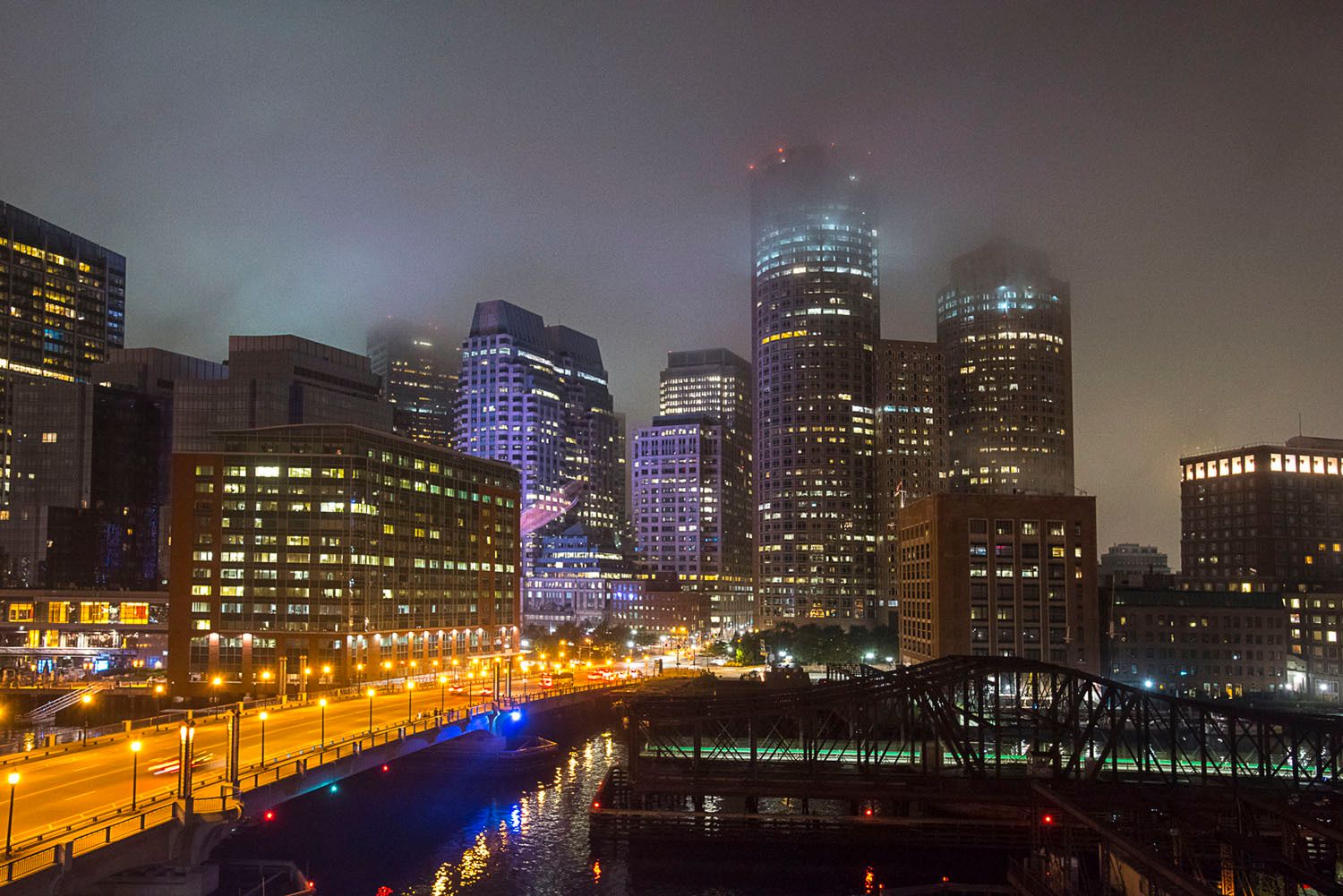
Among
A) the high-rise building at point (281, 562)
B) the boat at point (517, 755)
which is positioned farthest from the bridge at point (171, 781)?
the high-rise building at point (281, 562)

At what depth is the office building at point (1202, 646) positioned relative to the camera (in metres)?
178

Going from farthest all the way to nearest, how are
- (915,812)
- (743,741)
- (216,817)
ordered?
(743,741) → (915,812) → (216,817)

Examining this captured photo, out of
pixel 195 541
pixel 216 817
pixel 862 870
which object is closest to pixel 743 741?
pixel 862 870

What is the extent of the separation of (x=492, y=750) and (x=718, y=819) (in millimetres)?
40902

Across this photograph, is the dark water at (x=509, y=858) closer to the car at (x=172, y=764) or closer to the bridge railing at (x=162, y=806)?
the bridge railing at (x=162, y=806)

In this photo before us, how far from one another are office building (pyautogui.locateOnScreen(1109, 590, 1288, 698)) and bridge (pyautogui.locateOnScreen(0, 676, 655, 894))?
120649 mm

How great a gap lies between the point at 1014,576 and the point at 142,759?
113766mm

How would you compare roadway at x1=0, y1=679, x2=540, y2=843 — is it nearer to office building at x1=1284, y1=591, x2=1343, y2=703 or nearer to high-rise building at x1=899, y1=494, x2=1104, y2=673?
high-rise building at x1=899, y1=494, x2=1104, y2=673

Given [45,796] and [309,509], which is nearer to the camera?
[45,796]

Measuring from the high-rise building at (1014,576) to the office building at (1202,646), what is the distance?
3213 cm

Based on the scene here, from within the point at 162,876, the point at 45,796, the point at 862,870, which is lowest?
the point at 862,870

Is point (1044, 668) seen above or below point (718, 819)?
above

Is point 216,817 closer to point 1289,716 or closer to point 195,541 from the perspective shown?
point 1289,716

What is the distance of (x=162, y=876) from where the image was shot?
191ft
